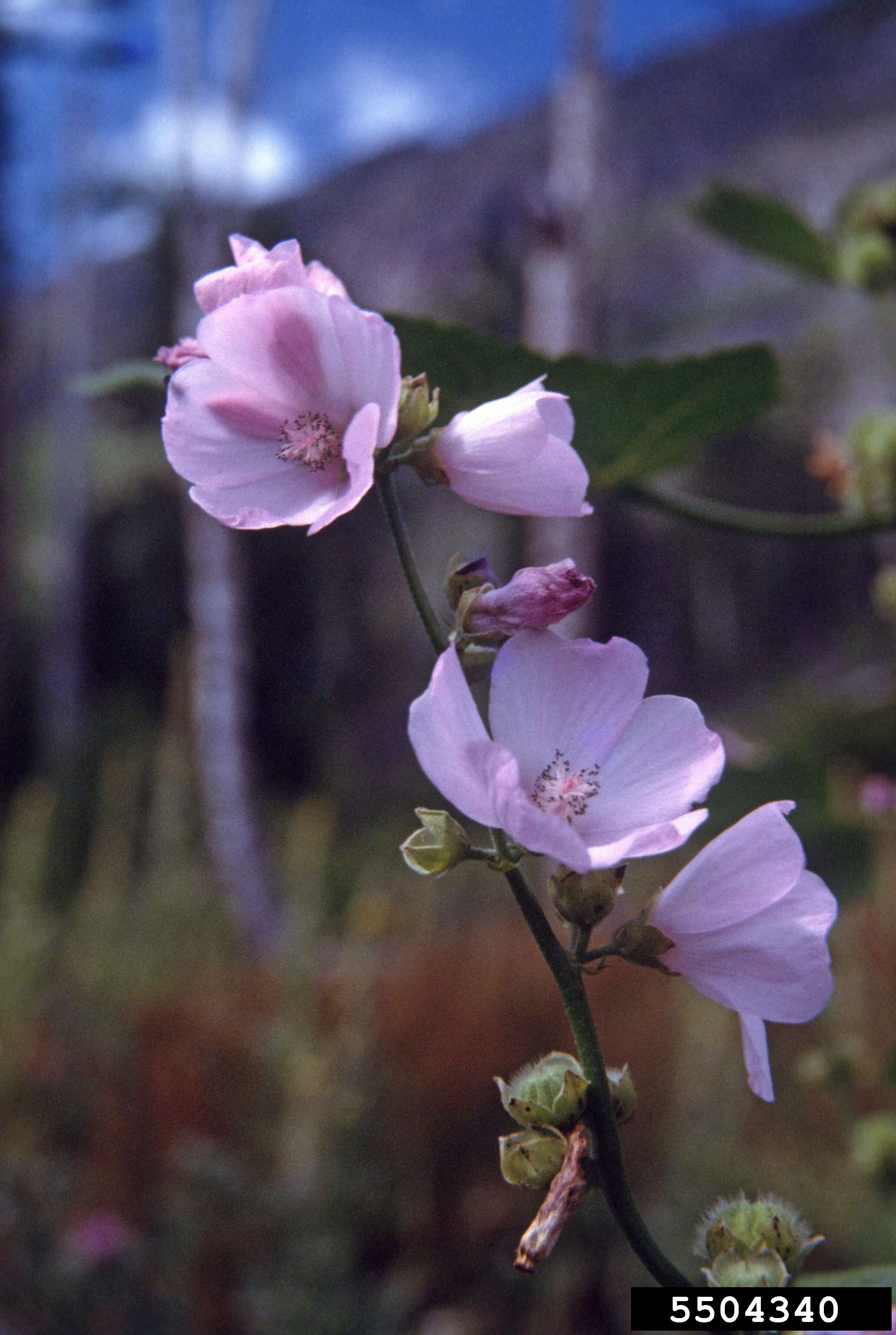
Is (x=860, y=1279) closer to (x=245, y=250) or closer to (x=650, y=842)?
(x=650, y=842)

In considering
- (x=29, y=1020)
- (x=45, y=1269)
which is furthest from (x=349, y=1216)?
(x=29, y=1020)

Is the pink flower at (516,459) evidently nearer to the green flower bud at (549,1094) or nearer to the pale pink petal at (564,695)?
the pale pink petal at (564,695)

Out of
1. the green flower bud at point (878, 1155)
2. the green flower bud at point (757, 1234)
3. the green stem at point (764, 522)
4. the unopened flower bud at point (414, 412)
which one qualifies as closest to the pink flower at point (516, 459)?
the unopened flower bud at point (414, 412)

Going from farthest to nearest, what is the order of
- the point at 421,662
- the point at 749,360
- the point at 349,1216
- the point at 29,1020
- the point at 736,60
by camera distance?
the point at 736,60
the point at 421,662
the point at 29,1020
the point at 349,1216
the point at 749,360

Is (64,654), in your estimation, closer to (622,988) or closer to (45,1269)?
(622,988)

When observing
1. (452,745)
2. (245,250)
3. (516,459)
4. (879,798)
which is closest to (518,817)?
(452,745)

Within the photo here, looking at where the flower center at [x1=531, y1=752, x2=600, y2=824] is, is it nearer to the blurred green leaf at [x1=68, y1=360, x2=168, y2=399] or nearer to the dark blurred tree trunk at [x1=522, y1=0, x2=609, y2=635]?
the blurred green leaf at [x1=68, y1=360, x2=168, y2=399]
